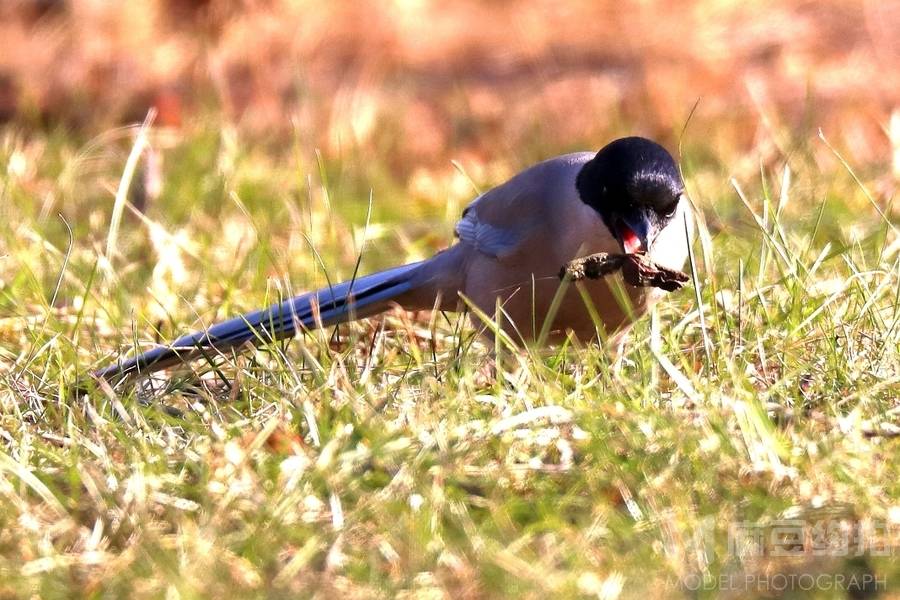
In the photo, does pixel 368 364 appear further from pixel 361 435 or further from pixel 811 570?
pixel 811 570

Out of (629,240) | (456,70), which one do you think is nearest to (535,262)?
(629,240)

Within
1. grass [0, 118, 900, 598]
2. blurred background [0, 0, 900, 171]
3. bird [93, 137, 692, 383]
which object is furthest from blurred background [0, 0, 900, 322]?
grass [0, 118, 900, 598]

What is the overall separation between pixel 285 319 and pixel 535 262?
0.76 metres

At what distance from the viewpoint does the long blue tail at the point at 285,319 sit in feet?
11.7

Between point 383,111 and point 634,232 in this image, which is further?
point 383,111

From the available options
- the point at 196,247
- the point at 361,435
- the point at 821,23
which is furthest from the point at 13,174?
the point at 821,23

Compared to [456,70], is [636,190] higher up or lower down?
higher up

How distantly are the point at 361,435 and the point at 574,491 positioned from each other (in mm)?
483

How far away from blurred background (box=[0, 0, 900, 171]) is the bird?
262 centimetres

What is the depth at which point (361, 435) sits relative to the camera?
2.86m

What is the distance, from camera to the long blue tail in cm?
357

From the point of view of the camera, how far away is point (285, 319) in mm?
3902

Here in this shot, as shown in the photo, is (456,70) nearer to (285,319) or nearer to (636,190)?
(285,319)

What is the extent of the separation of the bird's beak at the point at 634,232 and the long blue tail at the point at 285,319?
2.57 feet
